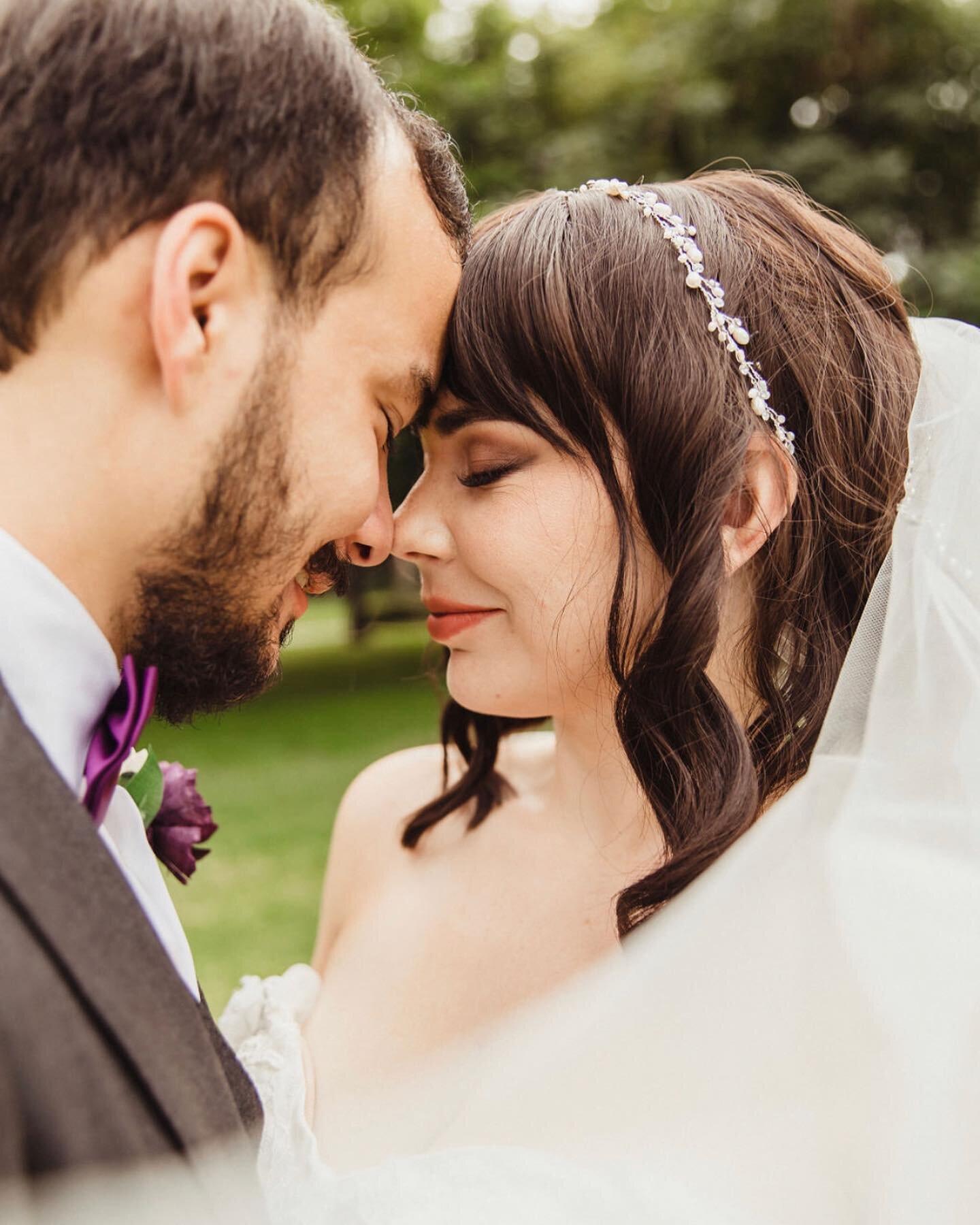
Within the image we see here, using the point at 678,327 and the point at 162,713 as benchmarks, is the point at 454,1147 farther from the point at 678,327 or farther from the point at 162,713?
the point at 678,327

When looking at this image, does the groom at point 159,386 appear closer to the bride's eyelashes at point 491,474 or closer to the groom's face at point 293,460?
the groom's face at point 293,460

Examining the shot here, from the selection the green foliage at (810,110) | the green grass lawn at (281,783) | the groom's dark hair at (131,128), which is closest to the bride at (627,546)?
the groom's dark hair at (131,128)

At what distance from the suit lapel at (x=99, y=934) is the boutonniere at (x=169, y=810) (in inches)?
29.5

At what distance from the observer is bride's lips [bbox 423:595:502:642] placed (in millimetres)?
2648

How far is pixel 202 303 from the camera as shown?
6.13 feet

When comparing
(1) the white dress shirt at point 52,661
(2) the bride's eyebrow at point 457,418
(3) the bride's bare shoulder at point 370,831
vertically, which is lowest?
(3) the bride's bare shoulder at point 370,831

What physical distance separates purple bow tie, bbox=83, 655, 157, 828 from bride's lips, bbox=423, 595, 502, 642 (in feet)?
3.01

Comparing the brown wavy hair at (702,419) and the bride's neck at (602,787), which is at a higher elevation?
the brown wavy hair at (702,419)

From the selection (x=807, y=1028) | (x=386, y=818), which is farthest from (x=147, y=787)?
(x=807, y=1028)

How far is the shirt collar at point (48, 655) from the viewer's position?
1.72m

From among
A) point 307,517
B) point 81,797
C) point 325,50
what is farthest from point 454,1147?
point 325,50

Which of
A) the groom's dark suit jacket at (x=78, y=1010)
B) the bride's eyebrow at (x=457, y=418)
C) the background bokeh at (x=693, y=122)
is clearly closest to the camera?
the groom's dark suit jacket at (x=78, y=1010)

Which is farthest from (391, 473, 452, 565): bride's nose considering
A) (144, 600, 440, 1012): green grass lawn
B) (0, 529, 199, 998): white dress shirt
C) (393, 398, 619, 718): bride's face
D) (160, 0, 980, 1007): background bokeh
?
(160, 0, 980, 1007): background bokeh

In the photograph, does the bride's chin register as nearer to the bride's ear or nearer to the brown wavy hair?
the brown wavy hair
